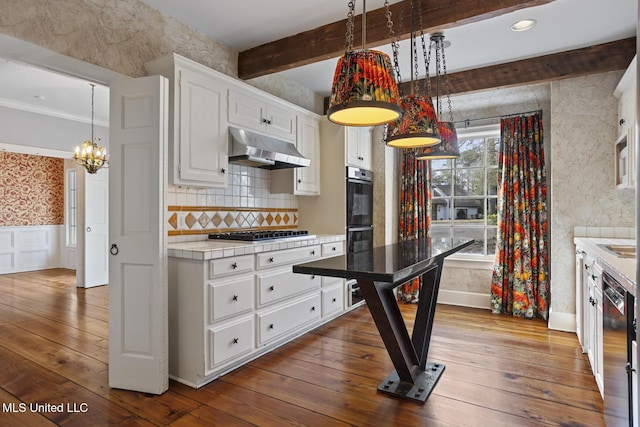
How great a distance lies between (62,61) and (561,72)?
4.08 metres

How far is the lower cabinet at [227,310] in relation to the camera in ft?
8.07

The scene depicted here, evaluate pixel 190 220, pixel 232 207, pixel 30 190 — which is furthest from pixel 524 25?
pixel 30 190

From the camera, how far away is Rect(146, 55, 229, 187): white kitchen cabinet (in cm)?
267

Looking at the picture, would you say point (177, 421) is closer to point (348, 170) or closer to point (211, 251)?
point (211, 251)

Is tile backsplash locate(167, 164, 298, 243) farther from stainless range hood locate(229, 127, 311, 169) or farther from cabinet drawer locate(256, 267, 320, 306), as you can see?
cabinet drawer locate(256, 267, 320, 306)

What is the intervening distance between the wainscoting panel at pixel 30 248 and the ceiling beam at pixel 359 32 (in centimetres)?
643

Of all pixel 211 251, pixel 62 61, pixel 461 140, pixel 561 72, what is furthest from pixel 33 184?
pixel 561 72

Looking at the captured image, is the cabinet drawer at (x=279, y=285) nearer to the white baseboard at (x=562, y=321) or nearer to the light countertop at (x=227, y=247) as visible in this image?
the light countertop at (x=227, y=247)

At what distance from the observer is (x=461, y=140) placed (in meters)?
4.79

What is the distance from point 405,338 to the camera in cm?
236

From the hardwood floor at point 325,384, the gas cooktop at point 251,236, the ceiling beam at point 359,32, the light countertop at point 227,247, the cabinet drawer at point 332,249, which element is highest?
the ceiling beam at point 359,32

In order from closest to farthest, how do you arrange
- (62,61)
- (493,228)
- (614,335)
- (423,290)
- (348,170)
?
(614,335)
(62,61)
(423,290)
(348,170)
(493,228)

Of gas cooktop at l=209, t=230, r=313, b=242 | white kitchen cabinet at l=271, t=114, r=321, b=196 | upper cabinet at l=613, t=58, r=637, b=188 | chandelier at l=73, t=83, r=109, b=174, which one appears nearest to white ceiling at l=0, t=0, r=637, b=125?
upper cabinet at l=613, t=58, r=637, b=188

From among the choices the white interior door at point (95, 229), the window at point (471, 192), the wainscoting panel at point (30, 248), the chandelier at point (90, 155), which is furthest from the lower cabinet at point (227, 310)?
the wainscoting panel at point (30, 248)
